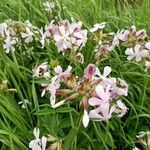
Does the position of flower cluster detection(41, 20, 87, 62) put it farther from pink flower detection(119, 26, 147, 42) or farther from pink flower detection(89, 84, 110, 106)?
pink flower detection(89, 84, 110, 106)

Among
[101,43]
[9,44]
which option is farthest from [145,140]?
[9,44]

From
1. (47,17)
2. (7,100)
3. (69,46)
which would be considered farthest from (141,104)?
(47,17)

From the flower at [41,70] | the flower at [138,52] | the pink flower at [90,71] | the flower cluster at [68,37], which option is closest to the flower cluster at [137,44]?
the flower at [138,52]

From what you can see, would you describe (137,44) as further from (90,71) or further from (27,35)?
(90,71)

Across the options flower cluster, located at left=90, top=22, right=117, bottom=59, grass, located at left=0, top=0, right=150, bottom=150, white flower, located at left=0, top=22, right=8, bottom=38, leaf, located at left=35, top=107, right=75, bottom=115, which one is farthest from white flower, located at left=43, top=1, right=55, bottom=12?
leaf, located at left=35, top=107, right=75, bottom=115

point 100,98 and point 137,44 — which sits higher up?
point 100,98

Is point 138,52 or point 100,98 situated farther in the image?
point 138,52

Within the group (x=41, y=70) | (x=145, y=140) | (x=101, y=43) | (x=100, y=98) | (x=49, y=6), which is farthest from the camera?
(x=49, y=6)

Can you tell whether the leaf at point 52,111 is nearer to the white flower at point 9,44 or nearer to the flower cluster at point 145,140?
the flower cluster at point 145,140

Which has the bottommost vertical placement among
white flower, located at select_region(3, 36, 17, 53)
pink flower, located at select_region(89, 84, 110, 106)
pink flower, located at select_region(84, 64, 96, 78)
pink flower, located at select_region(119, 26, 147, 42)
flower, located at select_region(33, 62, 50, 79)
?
pink flower, located at select_region(119, 26, 147, 42)

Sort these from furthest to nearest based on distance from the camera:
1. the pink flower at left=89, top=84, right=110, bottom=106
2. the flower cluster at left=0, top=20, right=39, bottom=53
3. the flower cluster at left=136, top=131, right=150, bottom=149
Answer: the flower cluster at left=0, top=20, right=39, bottom=53
the flower cluster at left=136, top=131, right=150, bottom=149
the pink flower at left=89, top=84, right=110, bottom=106

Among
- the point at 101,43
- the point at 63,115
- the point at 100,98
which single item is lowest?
the point at 63,115

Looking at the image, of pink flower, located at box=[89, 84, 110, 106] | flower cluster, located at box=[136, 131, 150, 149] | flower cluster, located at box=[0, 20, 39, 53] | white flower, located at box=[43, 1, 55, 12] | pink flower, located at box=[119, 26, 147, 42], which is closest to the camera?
pink flower, located at box=[89, 84, 110, 106]
